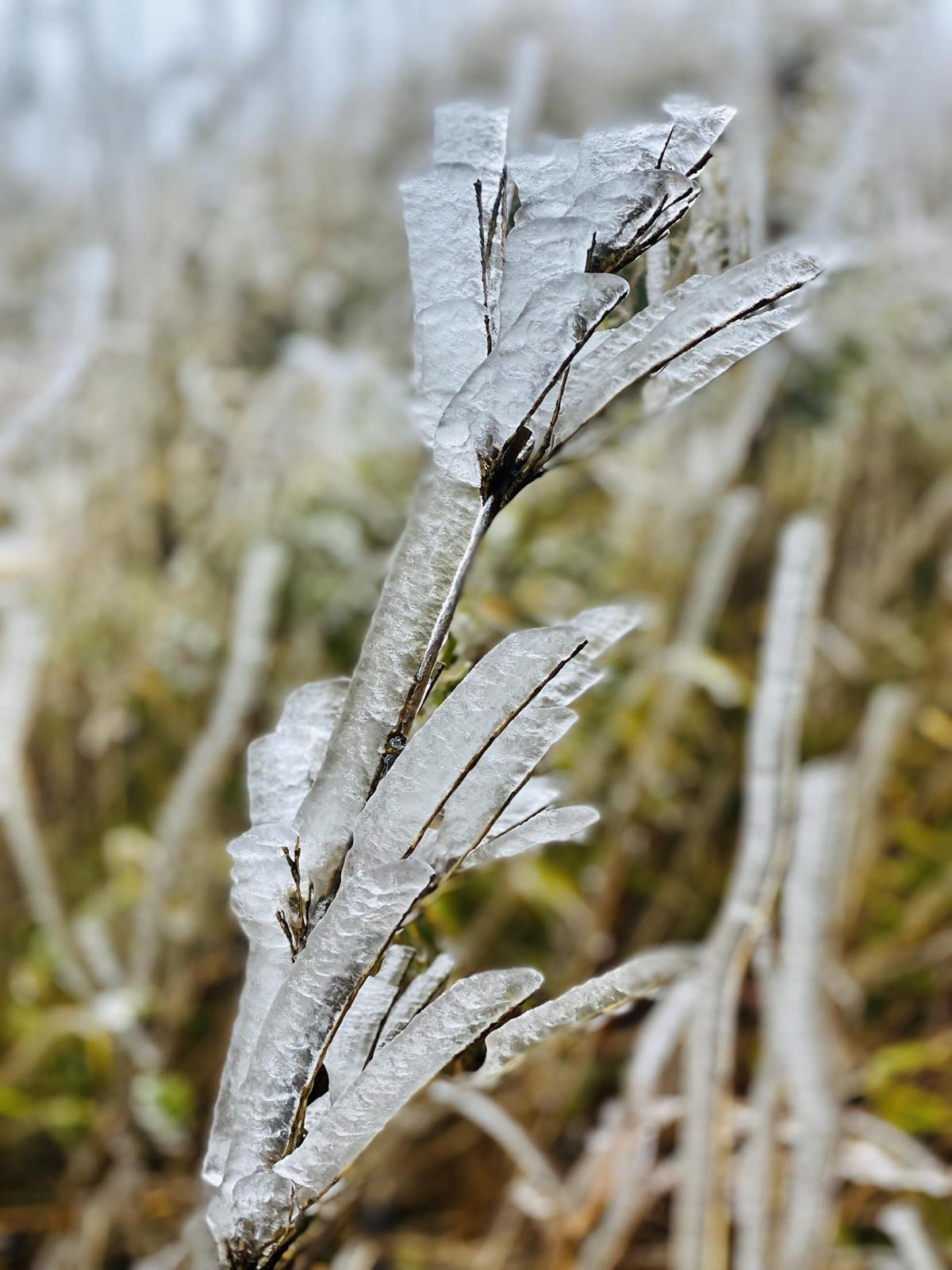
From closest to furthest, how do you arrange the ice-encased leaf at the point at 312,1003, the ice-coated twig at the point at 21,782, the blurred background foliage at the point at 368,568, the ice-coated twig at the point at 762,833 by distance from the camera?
the ice-encased leaf at the point at 312,1003 < the ice-coated twig at the point at 762,833 < the ice-coated twig at the point at 21,782 < the blurred background foliage at the point at 368,568

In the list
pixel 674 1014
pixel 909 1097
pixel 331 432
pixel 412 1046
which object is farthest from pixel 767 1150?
pixel 331 432

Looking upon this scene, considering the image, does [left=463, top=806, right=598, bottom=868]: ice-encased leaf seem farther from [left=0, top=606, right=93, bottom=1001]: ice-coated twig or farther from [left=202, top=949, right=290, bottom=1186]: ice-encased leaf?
[left=0, top=606, right=93, bottom=1001]: ice-coated twig

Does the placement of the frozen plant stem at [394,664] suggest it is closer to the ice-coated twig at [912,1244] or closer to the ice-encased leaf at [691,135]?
the ice-encased leaf at [691,135]

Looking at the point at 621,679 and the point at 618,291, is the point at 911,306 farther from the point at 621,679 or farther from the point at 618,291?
the point at 618,291

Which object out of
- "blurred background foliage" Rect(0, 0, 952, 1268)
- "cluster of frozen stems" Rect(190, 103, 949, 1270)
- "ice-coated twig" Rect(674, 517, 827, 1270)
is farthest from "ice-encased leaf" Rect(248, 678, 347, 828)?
"blurred background foliage" Rect(0, 0, 952, 1268)

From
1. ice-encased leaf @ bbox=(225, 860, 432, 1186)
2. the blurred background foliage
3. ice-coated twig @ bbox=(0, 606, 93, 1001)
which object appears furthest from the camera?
the blurred background foliage

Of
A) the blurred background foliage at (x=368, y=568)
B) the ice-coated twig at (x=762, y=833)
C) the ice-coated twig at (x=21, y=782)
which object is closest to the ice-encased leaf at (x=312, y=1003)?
the ice-coated twig at (x=762, y=833)

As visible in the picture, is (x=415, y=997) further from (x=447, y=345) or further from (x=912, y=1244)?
(x=912, y=1244)
